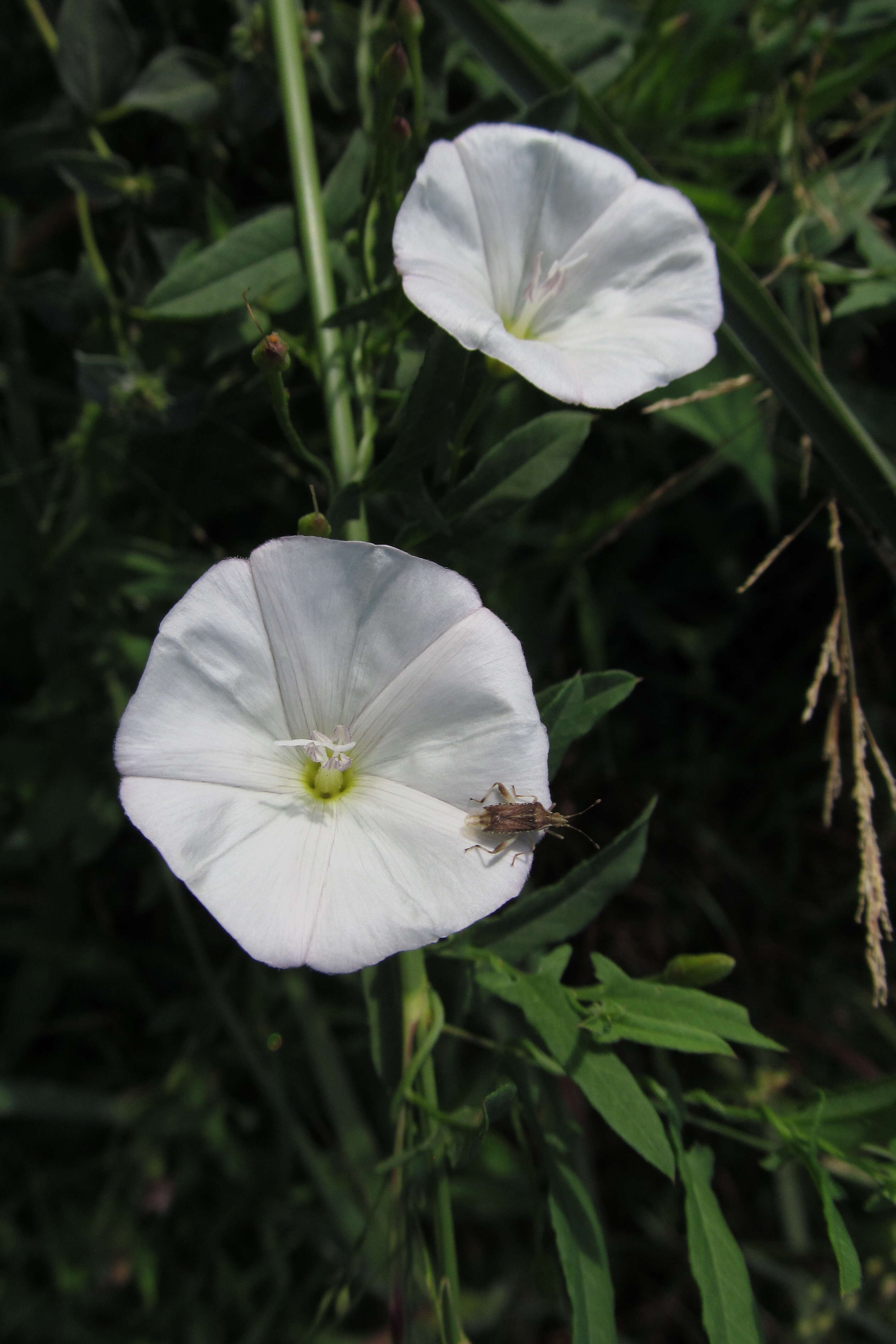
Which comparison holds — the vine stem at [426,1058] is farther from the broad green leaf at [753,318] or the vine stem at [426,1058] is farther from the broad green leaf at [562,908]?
the broad green leaf at [753,318]

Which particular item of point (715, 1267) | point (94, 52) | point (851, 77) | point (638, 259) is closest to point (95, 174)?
point (94, 52)

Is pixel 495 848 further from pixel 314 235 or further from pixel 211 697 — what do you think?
pixel 314 235

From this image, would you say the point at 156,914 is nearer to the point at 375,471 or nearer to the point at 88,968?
the point at 88,968

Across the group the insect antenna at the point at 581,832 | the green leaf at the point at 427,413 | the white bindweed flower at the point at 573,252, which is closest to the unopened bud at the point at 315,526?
the green leaf at the point at 427,413

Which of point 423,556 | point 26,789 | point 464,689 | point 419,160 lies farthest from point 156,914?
point 419,160

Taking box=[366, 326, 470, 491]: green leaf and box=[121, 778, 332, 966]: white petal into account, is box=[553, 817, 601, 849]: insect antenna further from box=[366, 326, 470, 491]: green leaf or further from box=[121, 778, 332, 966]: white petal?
box=[366, 326, 470, 491]: green leaf

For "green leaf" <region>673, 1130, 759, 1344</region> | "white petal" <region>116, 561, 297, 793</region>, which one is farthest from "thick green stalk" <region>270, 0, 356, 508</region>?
"green leaf" <region>673, 1130, 759, 1344</region>
